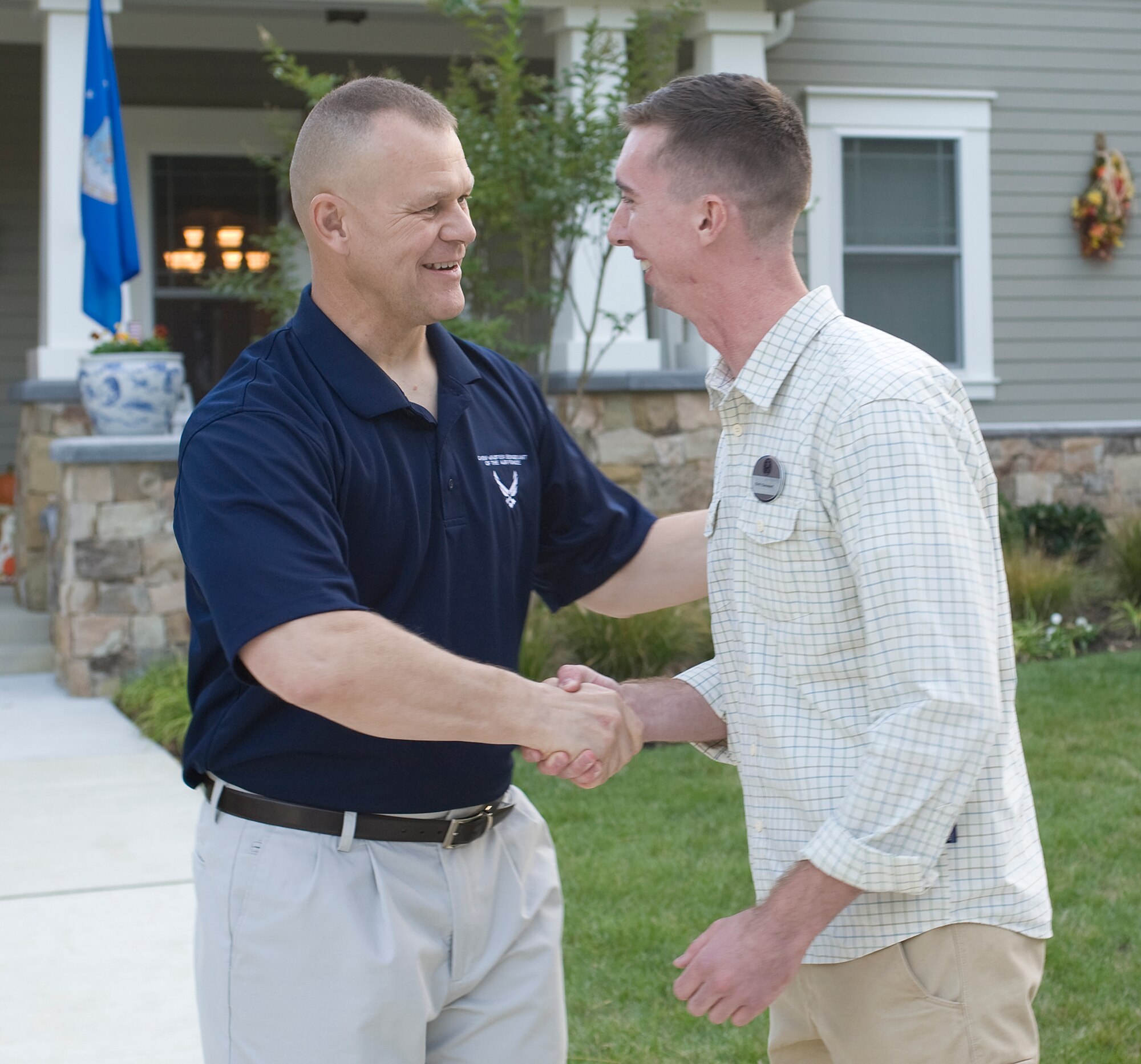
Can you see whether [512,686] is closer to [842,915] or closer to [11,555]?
[842,915]

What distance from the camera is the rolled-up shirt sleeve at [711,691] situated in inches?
90.3

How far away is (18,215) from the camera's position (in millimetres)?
10227

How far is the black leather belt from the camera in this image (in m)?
2.07

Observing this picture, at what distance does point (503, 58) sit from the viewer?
748 cm

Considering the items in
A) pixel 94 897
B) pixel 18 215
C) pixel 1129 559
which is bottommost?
pixel 94 897

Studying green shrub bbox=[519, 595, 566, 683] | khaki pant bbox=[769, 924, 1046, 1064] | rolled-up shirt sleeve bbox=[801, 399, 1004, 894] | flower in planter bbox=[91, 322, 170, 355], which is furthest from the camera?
flower in planter bbox=[91, 322, 170, 355]

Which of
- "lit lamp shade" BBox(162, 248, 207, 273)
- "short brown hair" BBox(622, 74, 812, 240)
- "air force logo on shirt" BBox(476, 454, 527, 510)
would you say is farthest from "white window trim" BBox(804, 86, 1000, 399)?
"short brown hair" BBox(622, 74, 812, 240)

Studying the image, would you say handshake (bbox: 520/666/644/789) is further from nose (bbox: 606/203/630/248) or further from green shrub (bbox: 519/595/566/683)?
green shrub (bbox: 519/595/566/683)

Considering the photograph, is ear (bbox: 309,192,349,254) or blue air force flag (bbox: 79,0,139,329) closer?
ear (bbox: 309,192,349,254)

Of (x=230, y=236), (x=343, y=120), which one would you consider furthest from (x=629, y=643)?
(x=230, y=236)

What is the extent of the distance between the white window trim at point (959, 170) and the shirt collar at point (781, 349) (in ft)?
26.2

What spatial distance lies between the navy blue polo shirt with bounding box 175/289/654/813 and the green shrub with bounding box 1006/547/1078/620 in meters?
6.52

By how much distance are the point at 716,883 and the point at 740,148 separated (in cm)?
303

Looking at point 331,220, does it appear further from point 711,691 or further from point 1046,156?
point 1046,156
